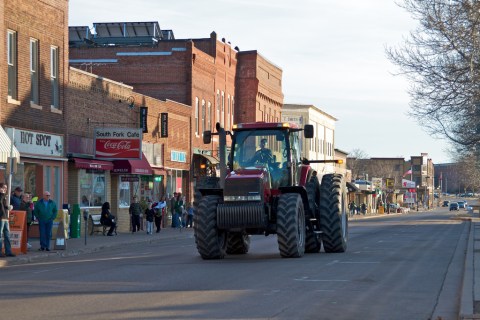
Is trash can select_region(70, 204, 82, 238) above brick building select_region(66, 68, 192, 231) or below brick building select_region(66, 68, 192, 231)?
below

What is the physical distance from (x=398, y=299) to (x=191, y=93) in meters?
42.9

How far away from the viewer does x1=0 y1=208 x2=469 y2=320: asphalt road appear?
44.6 ft

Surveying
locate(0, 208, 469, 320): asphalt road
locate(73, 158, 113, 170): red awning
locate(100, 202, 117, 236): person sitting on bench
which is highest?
locate(73, 158, 113, 170): red awning

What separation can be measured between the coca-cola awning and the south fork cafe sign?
2.83 feet

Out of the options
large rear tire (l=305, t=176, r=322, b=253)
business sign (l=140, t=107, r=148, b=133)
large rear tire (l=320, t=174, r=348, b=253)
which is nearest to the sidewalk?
large rear tire (l=305, t=176, r=322, b=253)

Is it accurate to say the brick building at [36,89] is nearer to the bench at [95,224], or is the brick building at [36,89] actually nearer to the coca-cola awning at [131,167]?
the bench at [95,224]

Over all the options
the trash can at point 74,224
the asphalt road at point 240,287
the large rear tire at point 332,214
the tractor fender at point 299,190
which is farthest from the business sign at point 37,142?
the large rear tire at point 332,214

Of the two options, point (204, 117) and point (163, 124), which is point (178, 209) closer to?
point (163, 124)

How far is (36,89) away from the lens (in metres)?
36.9

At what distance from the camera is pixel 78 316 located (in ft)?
42.7

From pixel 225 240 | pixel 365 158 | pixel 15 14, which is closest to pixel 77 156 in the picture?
pixel 15 14

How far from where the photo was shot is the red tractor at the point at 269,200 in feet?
75.8

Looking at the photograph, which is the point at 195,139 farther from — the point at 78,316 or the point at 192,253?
the point at 78,316

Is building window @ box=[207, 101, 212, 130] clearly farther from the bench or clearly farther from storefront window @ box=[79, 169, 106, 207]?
the bench
